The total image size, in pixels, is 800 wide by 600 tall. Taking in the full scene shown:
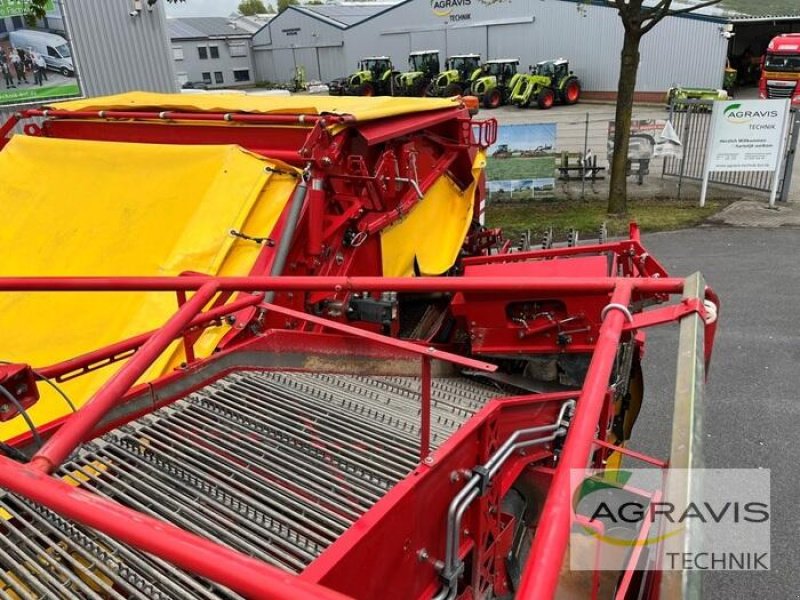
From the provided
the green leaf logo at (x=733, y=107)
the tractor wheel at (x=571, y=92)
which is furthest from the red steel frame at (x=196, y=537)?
the tractor wheel at (x=571, y=92)

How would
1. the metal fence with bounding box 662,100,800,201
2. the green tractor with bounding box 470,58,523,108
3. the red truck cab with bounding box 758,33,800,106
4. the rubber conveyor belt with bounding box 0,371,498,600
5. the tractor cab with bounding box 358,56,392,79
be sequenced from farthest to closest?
the tractor cab with bounding box 358,56,392,79, the green tractor with bounding box 470,58,523,108, the red truck cab with bounding box 758,33,800,106, the metal fence with bounding box 662,100,800,201, the rubber conveyor belt with bounding box 0,371,498,600

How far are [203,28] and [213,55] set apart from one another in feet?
13.3

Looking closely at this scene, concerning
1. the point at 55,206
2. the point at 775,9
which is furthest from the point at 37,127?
the point at 775,9

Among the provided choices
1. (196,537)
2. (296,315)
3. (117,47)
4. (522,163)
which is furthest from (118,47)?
(196,537)

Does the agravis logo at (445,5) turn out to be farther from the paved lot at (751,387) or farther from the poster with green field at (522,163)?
the paved lot at (751,387)

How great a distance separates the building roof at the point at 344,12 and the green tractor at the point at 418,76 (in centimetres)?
978

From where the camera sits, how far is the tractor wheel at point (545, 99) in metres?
27.3

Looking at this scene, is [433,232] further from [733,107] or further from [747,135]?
[747,135]

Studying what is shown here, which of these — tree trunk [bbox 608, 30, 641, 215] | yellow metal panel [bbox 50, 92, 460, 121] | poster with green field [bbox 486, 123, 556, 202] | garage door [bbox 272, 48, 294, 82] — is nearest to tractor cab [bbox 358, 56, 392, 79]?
garage door [bbox 272, 48, 294, 82]

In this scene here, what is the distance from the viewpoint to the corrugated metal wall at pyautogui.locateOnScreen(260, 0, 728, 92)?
26.4 m

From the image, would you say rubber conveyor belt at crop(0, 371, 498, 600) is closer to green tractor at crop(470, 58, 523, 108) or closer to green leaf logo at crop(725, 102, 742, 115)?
green leaf logo at crop(725, 102, 742, 115)

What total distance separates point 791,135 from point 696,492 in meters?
11.4

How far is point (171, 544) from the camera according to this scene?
1097 mm

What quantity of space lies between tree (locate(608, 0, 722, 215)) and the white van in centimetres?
845
